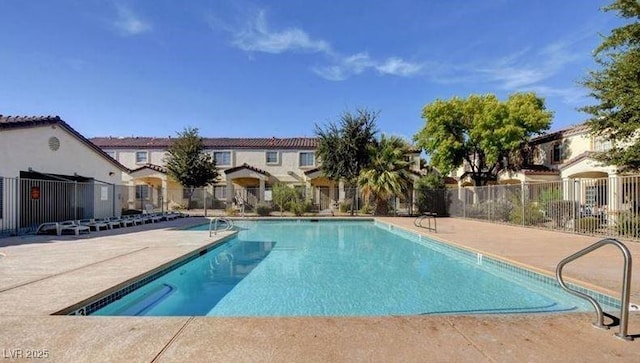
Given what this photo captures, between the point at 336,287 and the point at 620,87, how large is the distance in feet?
38.0

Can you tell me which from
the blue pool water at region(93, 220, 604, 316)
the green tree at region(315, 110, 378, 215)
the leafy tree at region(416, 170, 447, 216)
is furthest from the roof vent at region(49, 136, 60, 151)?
the leafy tree at region(416, 170, 447, 216)

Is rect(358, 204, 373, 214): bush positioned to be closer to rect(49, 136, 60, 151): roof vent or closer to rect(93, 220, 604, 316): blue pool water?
rect(93, 220, 604, 316): blue pool water

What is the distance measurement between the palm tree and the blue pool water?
10761 mm

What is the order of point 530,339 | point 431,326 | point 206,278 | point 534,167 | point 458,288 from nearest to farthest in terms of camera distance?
point 530,339, point 431,326, point 458,288, point 206,278, point 534,167

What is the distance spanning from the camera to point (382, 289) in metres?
7.00

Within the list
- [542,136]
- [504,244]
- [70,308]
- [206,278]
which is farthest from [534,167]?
[70,308]

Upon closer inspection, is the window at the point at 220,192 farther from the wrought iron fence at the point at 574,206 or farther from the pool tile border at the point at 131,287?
the pool tile border at the point at 131,287

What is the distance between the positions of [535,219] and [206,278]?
13.6 m

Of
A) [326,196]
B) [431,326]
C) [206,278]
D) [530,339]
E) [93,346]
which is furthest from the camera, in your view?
[326,196]

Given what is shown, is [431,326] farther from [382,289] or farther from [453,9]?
[453,9]

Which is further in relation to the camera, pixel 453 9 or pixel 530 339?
pixel 453 9

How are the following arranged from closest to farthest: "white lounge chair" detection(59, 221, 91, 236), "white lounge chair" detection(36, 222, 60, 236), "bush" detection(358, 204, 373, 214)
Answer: "white lounge chair" detection(36, 222, 60, 236) → "white lounge chair" detection(59, 221, 91, 236) → "bush" detection(358, 204, 373, 214)

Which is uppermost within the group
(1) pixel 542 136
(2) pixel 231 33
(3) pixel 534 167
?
(2) pixel 231 33

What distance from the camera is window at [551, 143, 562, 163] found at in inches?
996
